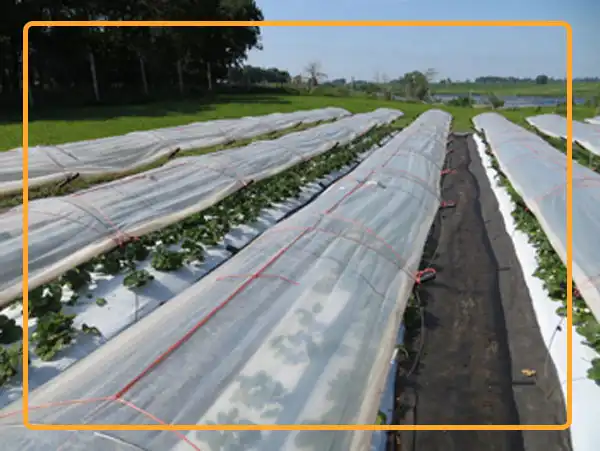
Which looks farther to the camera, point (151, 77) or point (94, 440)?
point (151, 77)

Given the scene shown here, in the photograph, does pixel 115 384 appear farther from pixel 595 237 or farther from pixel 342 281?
pixel 595 237

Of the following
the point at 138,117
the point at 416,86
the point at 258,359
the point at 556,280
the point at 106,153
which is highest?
the point at 416,86

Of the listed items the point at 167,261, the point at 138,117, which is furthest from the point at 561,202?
the point at 138,117

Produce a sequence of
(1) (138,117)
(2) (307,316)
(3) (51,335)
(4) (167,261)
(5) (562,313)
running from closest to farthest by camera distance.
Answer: (2) (307,316) < (3) (51,335) < (5) (562,313) < (4) (167,261) < (1) (138,117)

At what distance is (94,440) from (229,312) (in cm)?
129

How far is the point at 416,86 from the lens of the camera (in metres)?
49.7

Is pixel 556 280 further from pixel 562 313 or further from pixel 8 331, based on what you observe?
pixel 8 331

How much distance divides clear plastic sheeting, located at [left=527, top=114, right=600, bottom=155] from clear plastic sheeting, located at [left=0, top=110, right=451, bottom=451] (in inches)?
Answer: 403

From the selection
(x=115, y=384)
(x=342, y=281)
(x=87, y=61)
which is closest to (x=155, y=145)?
(x=342, y=281)

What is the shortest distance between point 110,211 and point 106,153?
449 centimetres

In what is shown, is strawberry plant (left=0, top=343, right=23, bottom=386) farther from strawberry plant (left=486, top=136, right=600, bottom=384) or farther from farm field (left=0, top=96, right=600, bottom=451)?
strawberry plant (left=486, top=136, right=600, bottom=384)

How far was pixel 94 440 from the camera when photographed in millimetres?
2369

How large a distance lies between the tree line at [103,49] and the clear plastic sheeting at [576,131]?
68.0 feet


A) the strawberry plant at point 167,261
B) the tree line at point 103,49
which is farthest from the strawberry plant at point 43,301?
the tree line at point 103,49
